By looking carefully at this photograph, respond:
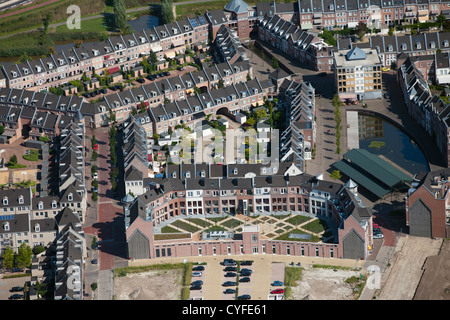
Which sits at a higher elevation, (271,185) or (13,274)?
(271,185)

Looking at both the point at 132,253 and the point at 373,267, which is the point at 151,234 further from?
the point at 373,267

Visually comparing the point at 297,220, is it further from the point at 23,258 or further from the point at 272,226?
the point at 23,258

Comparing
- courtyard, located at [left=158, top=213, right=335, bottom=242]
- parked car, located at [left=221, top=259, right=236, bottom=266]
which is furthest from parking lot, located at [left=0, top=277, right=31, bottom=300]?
parked car, located at [left=221, top=259, right=236, bottom=266]

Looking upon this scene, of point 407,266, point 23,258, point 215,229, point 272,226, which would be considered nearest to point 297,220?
point 272,226

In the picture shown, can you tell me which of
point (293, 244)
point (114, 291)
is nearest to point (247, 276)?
point (293, 244)

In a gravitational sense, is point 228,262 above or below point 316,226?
below

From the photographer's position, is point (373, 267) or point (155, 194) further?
point (155, 194)
